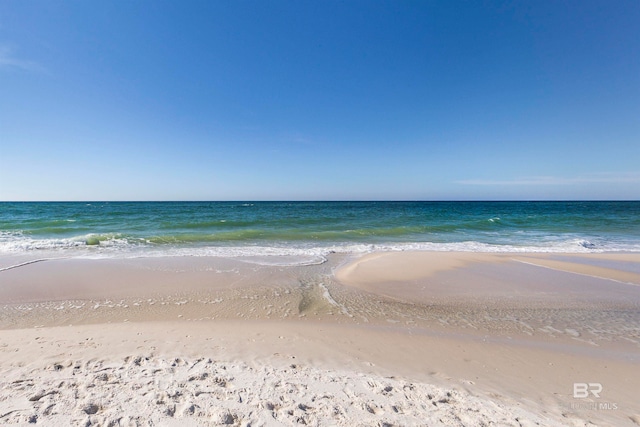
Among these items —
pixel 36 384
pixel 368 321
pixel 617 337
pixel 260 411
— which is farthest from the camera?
pixel 368 321

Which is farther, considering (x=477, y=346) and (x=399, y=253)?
(x=399, y=253)

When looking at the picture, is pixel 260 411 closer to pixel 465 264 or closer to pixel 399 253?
pixel 465 264

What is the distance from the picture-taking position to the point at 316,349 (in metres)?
4.09

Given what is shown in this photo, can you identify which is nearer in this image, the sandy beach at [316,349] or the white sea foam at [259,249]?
the sandy beach at [316,349]

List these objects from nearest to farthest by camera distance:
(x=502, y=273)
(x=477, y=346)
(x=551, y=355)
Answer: (x=551, y=355) → (x=477, y=346) → (x=502, y=273)

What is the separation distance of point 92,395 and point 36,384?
809 millimetres

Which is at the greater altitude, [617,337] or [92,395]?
[92,395]

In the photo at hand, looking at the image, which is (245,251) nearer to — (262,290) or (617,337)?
(262,290)

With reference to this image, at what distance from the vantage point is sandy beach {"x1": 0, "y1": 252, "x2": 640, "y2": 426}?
268 cm

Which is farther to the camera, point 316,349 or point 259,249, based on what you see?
point 259,249

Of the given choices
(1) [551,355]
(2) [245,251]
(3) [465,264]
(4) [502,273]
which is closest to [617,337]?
(1) [551,355]

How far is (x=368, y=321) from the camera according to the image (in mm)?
5250

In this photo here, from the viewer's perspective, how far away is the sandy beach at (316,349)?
2.68 metres

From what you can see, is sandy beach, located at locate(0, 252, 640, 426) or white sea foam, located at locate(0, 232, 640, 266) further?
white sea foam, located at locate(0, 232, 640, 266)
